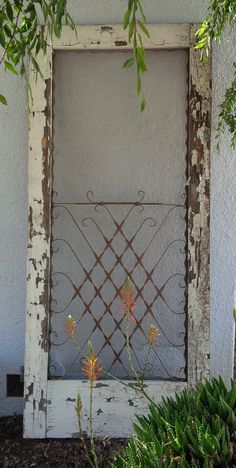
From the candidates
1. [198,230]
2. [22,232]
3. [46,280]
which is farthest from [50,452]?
[198,230]

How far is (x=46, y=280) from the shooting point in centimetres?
303

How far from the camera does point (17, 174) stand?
3.31 m

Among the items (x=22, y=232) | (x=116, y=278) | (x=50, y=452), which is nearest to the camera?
(x=50, y=452)

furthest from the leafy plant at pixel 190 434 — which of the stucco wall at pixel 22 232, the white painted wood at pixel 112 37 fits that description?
the white painted wood at pixel 112 37

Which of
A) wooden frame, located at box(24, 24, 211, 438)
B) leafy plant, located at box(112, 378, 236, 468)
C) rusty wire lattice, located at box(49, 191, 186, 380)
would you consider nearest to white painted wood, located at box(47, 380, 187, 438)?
wooden frame, located at box(24, 24, 211, 438)

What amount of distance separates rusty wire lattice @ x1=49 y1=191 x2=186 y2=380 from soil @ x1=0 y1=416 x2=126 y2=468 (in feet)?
1.15

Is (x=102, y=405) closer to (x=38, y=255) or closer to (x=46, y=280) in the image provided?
(x=46, y=280)

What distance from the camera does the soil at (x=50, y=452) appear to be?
9.47 feet

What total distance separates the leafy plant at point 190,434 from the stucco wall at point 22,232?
1.37 m

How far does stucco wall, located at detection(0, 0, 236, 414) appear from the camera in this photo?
3.26 metres

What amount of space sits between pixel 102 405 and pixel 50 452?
1.09 feet

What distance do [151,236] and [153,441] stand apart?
1.56 meters

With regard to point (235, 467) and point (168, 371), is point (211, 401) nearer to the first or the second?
point (235, 467)

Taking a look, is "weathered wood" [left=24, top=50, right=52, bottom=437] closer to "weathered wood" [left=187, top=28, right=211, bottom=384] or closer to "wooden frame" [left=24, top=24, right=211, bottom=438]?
"wooden frame" [left=24, top=24, right=211, bottom=438]
